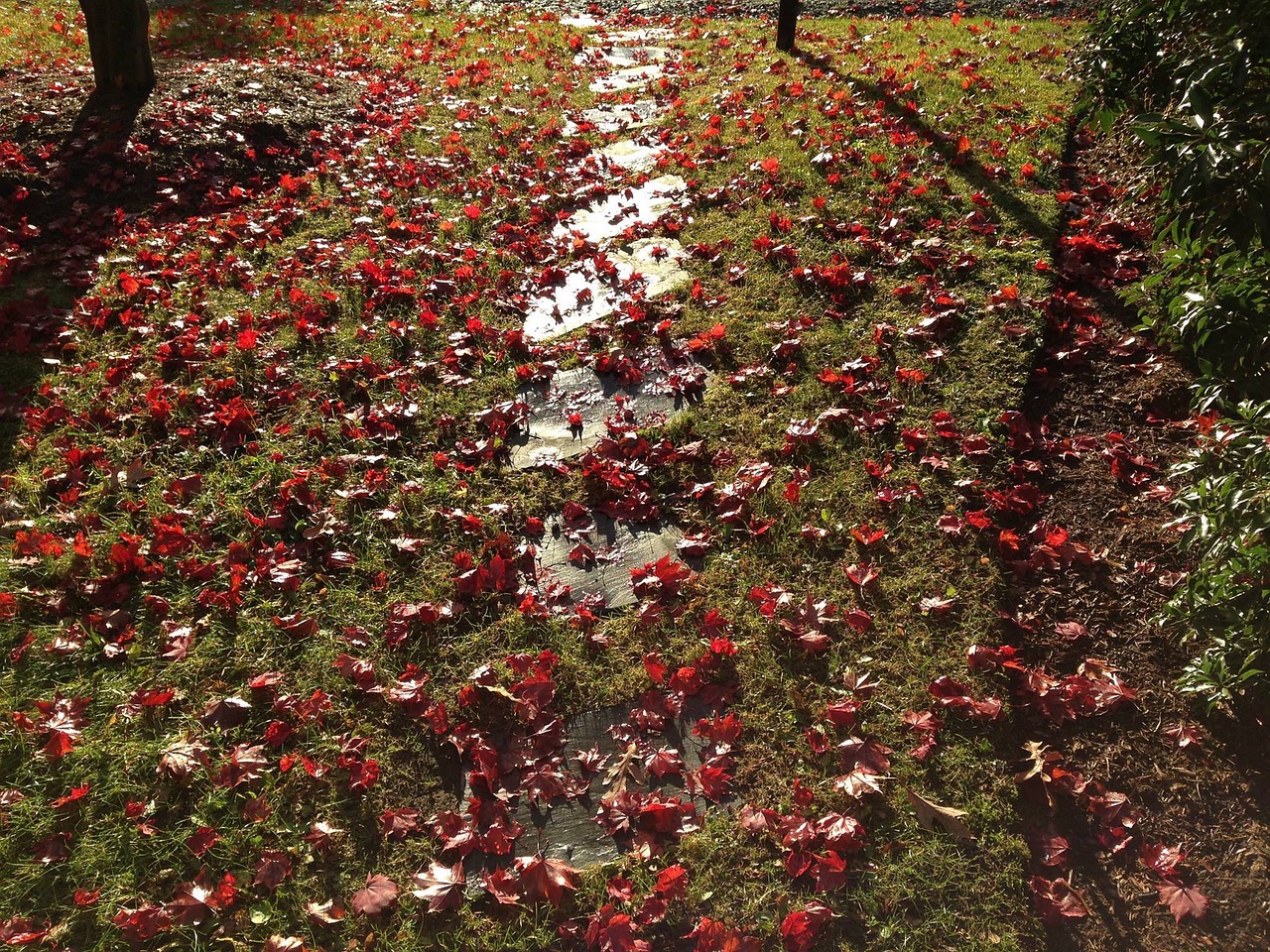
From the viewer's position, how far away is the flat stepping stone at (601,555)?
11.1ft

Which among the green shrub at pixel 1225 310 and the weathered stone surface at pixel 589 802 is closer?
the green shrub at pixel 1225 310

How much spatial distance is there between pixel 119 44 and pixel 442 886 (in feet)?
25.3

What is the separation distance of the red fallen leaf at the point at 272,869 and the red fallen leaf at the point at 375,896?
261 millimetres

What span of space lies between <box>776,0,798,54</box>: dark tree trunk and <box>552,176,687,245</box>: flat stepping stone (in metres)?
3.54

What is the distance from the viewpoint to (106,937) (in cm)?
236

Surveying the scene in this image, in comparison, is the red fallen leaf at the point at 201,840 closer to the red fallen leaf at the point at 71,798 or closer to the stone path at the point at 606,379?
the red fallen leaf at the point at 71,798

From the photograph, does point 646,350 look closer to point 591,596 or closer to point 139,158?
point 591,596

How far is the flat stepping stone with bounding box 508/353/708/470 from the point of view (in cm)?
405

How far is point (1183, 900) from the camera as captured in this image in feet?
7.68

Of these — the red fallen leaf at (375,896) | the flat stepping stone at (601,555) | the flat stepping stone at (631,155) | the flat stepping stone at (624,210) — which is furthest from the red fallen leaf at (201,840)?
the flat stepping stone at (631,155)

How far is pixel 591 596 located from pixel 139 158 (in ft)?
18.8

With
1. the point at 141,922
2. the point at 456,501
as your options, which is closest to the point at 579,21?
the point at 456,501

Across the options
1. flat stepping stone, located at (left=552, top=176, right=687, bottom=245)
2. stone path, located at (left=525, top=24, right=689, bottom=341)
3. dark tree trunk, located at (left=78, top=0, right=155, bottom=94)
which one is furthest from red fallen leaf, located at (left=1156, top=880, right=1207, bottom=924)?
dark tree trunk, located at (left=78, top=0, right=155, bottom=94)

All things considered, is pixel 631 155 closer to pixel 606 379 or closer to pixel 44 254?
pixel 606 379
